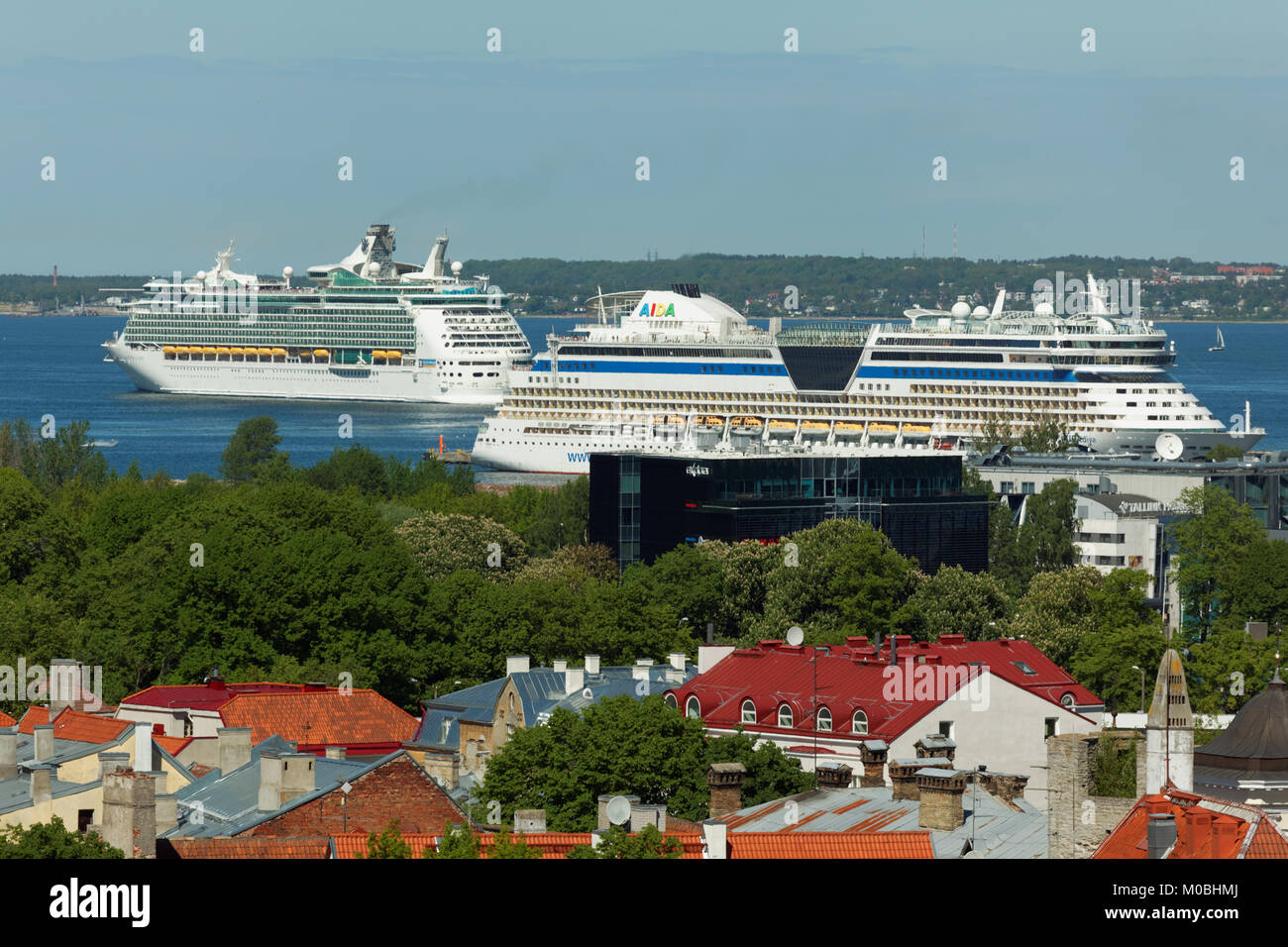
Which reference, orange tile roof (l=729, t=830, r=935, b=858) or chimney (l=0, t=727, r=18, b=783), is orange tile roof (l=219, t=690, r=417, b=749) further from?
orange tile roof (l=729, t=830, r=935, b=858)

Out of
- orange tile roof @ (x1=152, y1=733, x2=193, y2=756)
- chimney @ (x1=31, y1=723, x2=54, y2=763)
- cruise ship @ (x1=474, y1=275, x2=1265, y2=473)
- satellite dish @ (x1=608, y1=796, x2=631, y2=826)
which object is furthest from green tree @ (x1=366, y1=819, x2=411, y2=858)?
cruise ship @ (x1=474, y1=275, x2=1265, y2=473)

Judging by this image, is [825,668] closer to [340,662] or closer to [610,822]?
[340,662]

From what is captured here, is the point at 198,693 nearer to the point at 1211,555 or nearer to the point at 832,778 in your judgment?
the point at 832,778

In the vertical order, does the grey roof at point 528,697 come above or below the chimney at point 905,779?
below

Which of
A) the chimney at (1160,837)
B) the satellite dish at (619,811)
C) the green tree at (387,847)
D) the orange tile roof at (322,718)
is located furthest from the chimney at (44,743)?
the chimney at (1160,837)

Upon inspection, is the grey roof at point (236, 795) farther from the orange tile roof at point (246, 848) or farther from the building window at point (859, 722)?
the building window at point (859, 722)

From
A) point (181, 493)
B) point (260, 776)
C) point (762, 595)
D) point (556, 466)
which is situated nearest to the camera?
point (260, 776)
